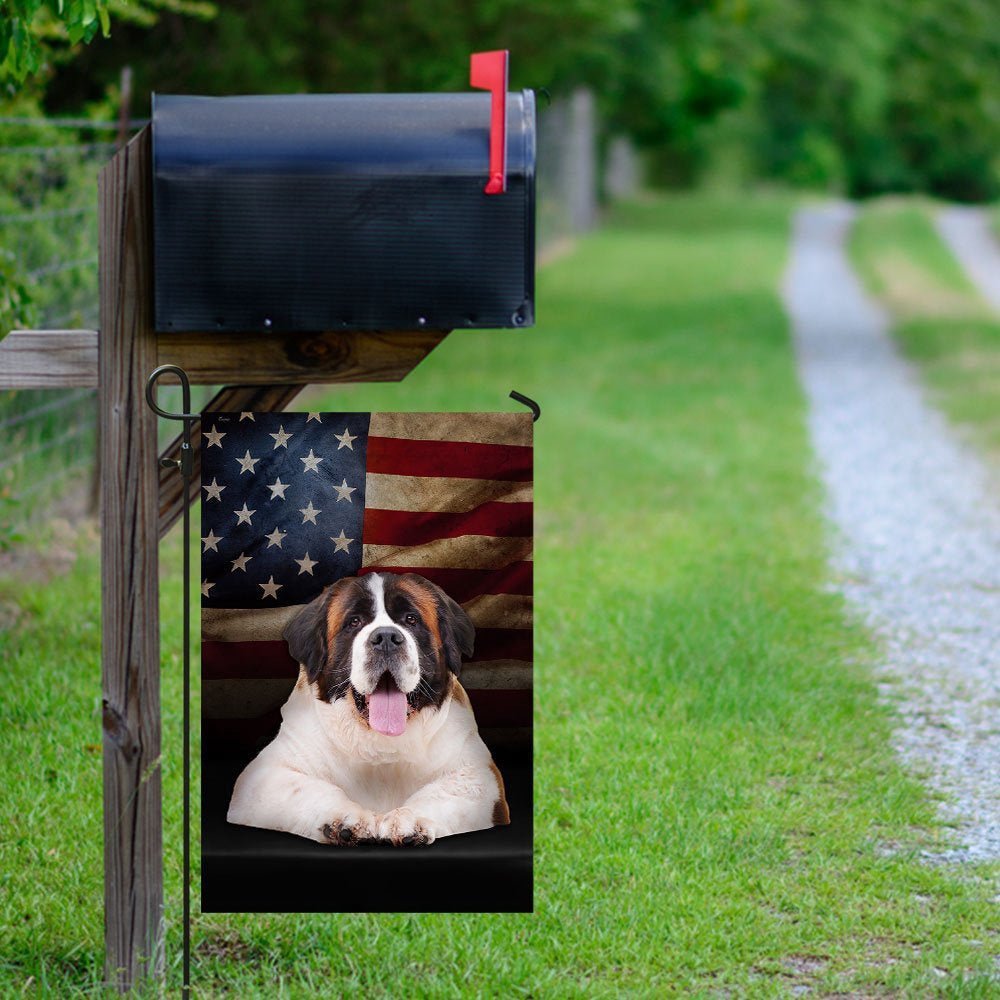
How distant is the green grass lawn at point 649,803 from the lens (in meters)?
3.97

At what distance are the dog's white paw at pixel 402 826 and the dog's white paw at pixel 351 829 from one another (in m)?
0.02

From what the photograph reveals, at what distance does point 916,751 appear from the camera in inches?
225

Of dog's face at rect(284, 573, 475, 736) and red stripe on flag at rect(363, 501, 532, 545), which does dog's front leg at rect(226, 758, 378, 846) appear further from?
red stripe on flag at rect(363, 501, 532, 545)

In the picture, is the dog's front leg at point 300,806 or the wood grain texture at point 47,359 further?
the wood grain texture at point 47,359

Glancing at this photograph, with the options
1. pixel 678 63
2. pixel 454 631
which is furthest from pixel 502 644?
pixel 678 63

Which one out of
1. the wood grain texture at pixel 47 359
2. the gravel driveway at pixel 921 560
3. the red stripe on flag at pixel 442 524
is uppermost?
the wood grain texture at pixel 47 359

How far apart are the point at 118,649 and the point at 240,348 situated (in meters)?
0.72

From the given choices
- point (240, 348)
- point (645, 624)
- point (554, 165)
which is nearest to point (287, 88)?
point (645, 624)

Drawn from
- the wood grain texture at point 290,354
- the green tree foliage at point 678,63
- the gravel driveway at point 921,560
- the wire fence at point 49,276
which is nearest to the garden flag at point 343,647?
the wood grain texture at point 290,354

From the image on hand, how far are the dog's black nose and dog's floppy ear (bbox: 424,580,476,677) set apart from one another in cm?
13

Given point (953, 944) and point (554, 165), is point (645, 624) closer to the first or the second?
point (953, 944)

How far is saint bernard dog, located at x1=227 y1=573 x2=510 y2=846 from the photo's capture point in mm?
3395

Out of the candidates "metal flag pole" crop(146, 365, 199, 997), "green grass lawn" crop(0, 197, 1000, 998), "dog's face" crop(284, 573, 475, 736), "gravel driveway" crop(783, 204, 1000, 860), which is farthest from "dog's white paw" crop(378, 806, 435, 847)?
"gravel driveway" crop(783, 204, 1000, 860)

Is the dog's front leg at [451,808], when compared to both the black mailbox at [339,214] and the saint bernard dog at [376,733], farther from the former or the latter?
the black mailbox at [339,214]
